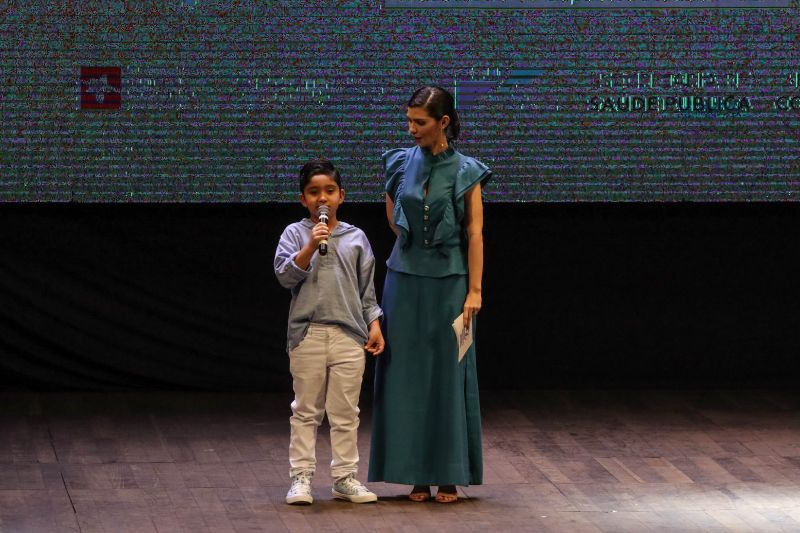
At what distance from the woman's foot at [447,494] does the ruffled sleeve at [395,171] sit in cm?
83

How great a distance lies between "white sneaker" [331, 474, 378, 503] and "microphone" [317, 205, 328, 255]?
2.27ft

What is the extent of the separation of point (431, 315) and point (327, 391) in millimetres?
365

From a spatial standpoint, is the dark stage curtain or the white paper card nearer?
the white paper card

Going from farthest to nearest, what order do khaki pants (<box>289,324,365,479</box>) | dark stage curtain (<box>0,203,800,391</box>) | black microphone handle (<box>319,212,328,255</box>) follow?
dark stage curtain (<box>0,203,800,391</box>), khaki pants (<box>289,324,365,479</box>), black microphone handle (<box>319,212,328,255</box>)

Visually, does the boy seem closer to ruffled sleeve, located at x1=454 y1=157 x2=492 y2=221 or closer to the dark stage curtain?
ruffled sleeve, located at x1=454 y1=157 x2=492 y2=221

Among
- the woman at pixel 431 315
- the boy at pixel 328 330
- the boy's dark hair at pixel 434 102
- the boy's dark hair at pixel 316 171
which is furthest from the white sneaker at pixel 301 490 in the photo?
the boy's dark hair at pixel 434 102

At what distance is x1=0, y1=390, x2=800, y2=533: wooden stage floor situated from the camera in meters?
4.02

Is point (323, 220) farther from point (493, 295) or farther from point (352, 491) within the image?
point (493, 295)

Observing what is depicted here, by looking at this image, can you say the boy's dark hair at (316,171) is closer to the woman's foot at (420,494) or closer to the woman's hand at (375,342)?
the woman's hand at (375,342)

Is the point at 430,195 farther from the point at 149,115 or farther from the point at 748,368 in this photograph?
the point at 748,368

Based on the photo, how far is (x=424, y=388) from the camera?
4.18m

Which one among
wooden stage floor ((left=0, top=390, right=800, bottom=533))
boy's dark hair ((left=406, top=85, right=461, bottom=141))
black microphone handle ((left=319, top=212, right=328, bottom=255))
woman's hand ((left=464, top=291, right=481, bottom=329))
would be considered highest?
boy's dark hair ((left=406, top=85, right=461, bottom=141))

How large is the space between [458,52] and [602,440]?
5.19 ft

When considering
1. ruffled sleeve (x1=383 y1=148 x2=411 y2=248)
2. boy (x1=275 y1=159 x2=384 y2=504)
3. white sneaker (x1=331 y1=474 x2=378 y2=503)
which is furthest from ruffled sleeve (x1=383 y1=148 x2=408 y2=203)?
white sneaker (x1=331 y1=474 x2=378 y2=503)
